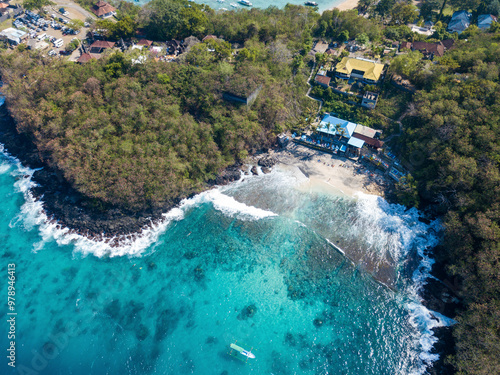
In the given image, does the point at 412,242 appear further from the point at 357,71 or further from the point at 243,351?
the point at 357,71

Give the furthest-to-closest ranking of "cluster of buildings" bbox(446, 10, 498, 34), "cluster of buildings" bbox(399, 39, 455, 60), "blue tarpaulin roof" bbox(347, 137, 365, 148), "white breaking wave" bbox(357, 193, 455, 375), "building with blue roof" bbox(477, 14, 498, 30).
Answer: "building with blue roof" bbox(477, 14, 498, 30) → "cluster of buildings" bbox(446, 10, 498, 34) → "cluster of buildings" bbox(399, 39, 455, 60) → "blue tarpaulin roof" bbox(347, 137, 365, 148) → "white breaking wave" bbox(357, 193, 455, 375)

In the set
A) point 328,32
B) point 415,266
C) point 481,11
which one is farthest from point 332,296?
point 481,11

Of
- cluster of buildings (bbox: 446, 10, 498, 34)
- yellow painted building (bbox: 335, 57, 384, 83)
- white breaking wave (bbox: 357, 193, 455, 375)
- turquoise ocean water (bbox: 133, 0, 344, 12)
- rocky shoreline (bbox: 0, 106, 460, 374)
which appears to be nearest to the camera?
white breaking wave (bbox: 357, 193, 455, 375)

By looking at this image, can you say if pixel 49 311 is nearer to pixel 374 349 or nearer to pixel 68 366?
pixel 68 366

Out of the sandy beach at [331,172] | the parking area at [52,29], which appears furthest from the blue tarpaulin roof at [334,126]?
the parking area at [52,29]

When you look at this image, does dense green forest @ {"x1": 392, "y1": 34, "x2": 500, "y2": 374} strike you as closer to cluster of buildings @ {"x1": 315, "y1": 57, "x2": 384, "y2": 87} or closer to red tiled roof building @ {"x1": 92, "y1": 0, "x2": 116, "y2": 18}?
cluster of buildings @ {"x1": 315, "y1": 57, "x2": 384, "y2": 87}

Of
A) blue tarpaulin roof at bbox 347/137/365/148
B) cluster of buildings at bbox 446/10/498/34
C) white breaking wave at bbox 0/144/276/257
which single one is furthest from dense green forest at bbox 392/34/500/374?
white breaking wave at bbox 0/144/276/257
